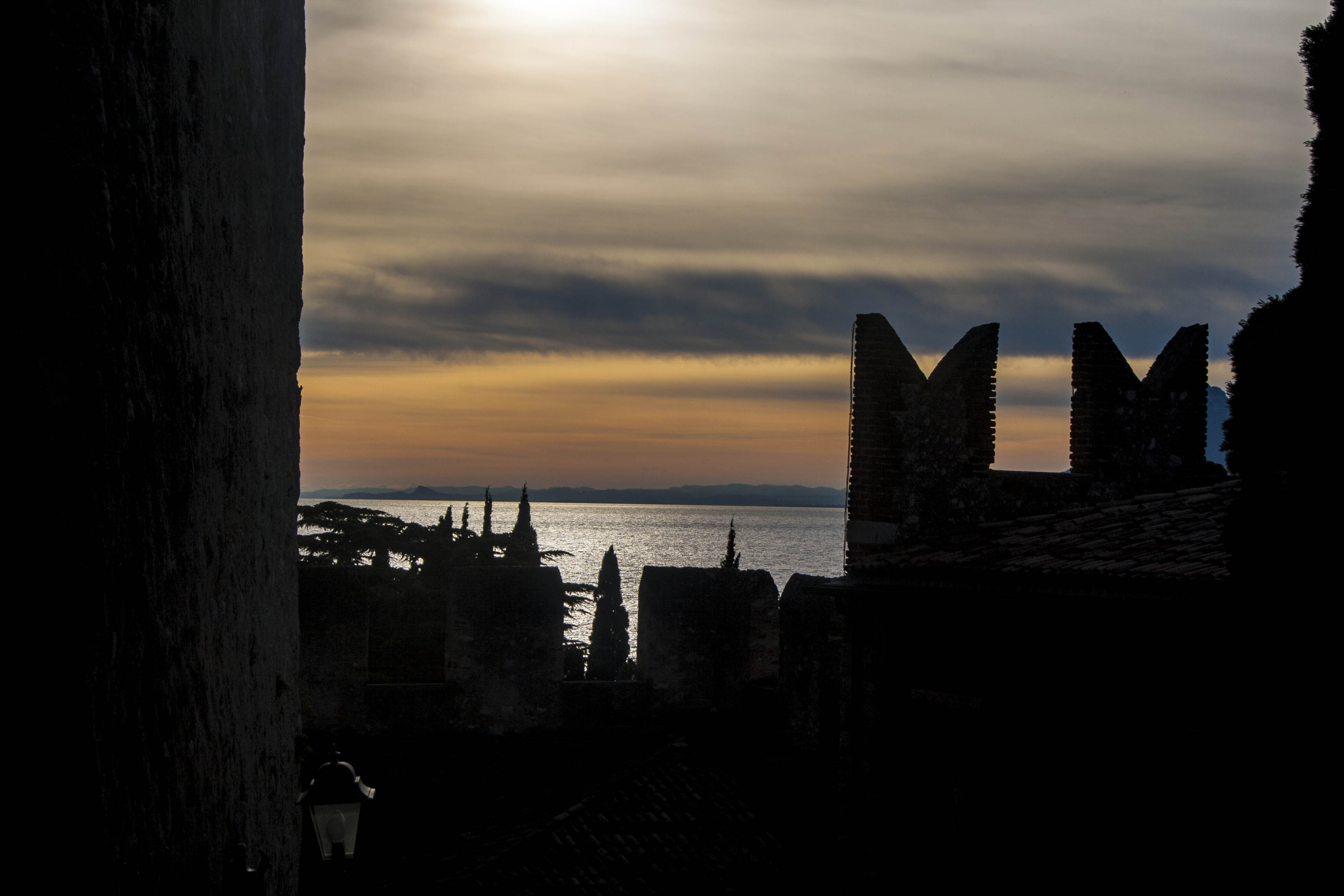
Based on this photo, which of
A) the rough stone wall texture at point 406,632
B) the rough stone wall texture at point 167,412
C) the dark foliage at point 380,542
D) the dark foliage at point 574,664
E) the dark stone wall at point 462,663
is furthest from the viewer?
the dark foliage at point 574,664

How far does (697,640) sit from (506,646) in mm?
2147

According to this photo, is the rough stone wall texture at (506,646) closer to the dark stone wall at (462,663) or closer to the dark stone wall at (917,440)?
the dark stone wall at (462,663)

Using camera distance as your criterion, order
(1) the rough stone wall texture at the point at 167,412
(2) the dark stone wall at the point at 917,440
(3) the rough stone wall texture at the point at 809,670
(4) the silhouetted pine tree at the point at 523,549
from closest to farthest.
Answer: (1) the rough stone wall texture at the point at 167,412 → (2) the dark stone wall at the point at 917,440 → (3) the rough stone wall texture at the point at 809,670 → (4) the silhouetted pine tree at the point at 523,549

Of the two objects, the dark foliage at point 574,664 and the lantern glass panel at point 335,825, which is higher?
the lantern glass panel at point 335,825

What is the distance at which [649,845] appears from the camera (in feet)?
29.1

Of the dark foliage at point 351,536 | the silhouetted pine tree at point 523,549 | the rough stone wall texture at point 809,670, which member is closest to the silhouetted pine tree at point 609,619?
the silhouetted pine tree at point 523,549

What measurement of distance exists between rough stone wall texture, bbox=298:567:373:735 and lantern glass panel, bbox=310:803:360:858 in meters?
6.19

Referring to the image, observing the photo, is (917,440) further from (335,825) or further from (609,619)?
(609,619)

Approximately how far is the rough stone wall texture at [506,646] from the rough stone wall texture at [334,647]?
89 centimetres

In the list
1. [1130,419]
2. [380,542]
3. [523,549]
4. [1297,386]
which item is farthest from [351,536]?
[1297,386]

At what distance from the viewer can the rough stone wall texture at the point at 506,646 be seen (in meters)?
11.0

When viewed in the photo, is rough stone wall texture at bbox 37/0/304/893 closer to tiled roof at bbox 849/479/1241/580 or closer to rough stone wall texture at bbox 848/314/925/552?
tiled roof at bbox 849/479/1241/580

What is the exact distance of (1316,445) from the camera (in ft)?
14.6

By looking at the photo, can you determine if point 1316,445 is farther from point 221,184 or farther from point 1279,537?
point 221,184
